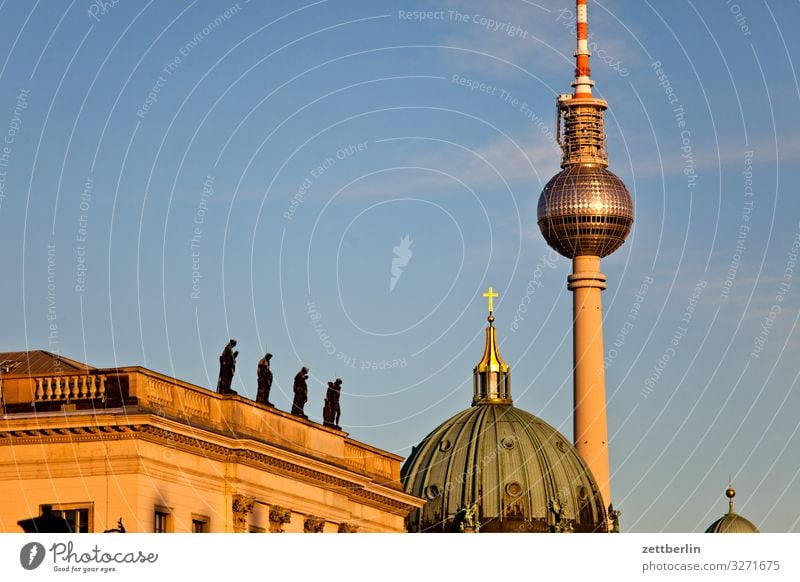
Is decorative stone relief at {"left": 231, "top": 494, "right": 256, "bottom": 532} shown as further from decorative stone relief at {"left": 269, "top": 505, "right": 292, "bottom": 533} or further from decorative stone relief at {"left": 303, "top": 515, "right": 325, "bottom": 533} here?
decorative stone relief at {"left": 303, "top": 515, "right": 325, "bottom": 533}

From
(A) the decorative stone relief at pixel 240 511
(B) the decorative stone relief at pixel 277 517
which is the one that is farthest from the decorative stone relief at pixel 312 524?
(A) the decorative stone relief at pixel 240 511

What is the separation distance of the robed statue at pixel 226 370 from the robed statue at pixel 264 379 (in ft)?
10.4

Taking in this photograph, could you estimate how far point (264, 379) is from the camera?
100 metres

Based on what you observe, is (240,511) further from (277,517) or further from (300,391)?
(300,391)

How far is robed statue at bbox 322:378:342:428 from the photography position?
4220 inches

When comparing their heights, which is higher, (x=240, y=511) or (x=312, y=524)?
(x=312, y=524)

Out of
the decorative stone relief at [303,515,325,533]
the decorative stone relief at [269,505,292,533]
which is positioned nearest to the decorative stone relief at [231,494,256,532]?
the decorative stone relief at [269,505,292,533]

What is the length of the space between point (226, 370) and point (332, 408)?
12027mm

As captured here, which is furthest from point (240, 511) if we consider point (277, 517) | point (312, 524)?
point (312, 524)

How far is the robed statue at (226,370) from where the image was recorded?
9588 cm

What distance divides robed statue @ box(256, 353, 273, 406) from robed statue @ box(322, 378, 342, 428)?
6.88 metres
